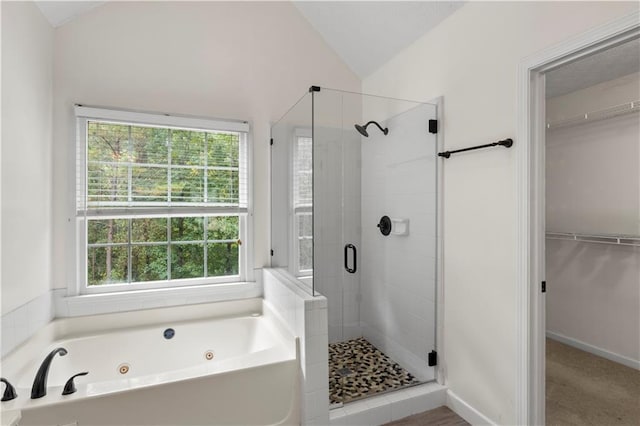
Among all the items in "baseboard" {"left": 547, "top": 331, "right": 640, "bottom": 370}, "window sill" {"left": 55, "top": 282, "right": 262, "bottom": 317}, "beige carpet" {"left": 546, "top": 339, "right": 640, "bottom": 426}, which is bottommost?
"beige carpet" {"left": 546, "top": 339, "right": 640, "bottom": 426}

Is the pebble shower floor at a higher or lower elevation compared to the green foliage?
lower

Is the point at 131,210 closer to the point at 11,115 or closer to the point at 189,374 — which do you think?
the point at 11,115

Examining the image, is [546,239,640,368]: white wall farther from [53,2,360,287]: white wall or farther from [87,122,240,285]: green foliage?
[87,122,240,285]: green foliage

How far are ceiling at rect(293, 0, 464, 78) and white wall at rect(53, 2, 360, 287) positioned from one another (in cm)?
12

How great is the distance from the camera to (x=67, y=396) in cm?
160

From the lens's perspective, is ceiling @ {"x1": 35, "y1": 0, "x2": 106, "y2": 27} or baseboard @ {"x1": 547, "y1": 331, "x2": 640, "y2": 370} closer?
ceiling @ {"x1": 35, "y1": 0, "x2": 106, "y2": 27}

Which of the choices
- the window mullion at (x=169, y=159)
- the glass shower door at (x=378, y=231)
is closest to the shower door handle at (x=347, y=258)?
the glass shower door at (x=378, y=231)

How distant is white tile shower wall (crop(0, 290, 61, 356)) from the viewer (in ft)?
5.95

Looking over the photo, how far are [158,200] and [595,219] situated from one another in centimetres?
375

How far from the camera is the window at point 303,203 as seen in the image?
227cm

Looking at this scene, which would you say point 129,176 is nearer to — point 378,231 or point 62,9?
point 62,9

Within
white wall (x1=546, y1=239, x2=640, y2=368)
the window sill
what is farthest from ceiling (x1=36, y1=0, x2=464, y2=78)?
white wall (x1=546, y1=239, x2=640, y2=368)

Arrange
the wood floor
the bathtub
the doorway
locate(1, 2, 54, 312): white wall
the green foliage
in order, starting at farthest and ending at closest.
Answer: the doorway < the green foliage < the wood floor < locate(1, 2, 54, 312): white wall < the bathtub

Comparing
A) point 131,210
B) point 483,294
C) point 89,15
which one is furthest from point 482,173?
point 89,15
